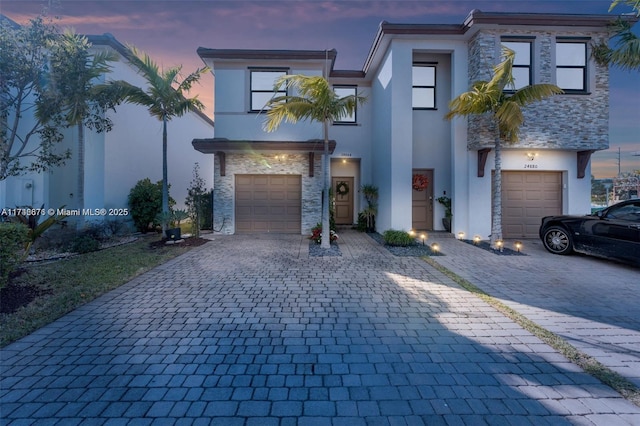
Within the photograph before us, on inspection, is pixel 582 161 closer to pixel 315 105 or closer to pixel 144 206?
pixel 315 105

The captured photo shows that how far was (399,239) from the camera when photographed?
29.8 feet

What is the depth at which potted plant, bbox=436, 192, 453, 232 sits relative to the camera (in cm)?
1109

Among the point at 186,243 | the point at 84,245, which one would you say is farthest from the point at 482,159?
the point at 84,245

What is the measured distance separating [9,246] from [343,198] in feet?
38.2

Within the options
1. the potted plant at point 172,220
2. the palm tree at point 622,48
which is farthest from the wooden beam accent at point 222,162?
the palm tree at point 622,48

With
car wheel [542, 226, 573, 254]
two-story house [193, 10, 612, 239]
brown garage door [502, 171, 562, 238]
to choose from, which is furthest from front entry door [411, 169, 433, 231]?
car wheel [542, 226, 573, 254]

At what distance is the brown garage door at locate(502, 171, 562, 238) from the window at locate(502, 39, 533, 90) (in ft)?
9.97

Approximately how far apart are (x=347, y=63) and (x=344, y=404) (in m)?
13.8

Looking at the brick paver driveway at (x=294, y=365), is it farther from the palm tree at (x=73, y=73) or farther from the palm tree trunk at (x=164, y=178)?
the palm tree at (x=73, y=73)

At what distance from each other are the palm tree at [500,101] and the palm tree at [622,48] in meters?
1.81

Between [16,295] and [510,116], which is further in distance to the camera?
[510,116]

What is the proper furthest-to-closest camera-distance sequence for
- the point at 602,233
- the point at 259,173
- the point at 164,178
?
the point at 259,173, the point at 164,178, the point at 602,233

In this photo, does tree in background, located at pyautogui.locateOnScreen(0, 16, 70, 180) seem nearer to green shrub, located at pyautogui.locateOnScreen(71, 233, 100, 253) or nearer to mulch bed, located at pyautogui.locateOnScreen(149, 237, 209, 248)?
green shrub, located at pyautogui.locateOnScreen(71, 233, 100, 253)

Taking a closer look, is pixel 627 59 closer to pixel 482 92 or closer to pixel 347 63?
pixel 482 92
